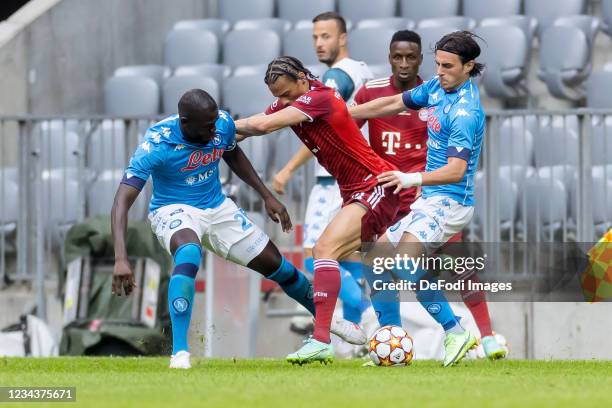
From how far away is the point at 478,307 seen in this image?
31.3ft

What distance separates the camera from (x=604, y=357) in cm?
1194

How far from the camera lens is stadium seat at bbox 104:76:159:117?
49.8ft

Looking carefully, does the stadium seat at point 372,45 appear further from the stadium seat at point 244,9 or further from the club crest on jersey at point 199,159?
the club crest on jersey at point 199,159

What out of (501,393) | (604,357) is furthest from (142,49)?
(501,393)

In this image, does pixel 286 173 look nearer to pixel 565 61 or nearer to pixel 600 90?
pixel 600 90

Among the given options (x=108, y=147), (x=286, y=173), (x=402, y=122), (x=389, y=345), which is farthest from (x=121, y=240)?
(x=108, y=147)

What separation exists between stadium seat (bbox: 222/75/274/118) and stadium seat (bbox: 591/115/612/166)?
11.1 feet

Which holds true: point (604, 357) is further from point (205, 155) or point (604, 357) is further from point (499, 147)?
point (205, 155)

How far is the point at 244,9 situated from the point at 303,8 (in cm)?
82

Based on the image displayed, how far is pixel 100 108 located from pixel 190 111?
7482 millimetres

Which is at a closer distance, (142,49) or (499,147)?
(499,147)

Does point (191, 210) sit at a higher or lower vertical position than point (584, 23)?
lower

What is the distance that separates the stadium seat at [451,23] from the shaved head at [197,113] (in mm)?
6272

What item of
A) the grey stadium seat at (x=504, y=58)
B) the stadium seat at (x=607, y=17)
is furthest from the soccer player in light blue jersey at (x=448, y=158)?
the stadium seat at (x=607, y=17)
